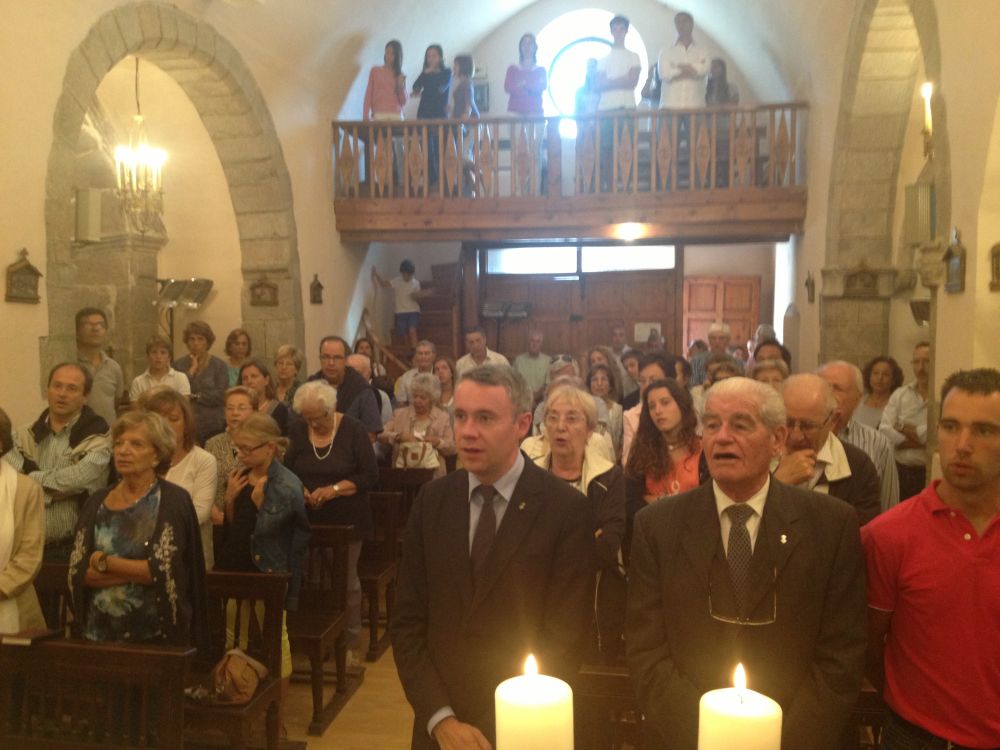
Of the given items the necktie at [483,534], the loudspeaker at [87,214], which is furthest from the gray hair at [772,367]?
the loudspeaker at [87,214]

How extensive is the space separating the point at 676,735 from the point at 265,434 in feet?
7.99

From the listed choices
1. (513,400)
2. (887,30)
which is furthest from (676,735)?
(887,30)

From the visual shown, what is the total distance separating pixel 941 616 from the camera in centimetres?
182

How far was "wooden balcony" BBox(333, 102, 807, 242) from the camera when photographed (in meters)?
8.88

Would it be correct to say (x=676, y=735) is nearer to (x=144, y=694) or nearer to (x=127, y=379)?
(x=144, y=694)

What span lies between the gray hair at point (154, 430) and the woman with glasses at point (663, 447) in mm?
1733

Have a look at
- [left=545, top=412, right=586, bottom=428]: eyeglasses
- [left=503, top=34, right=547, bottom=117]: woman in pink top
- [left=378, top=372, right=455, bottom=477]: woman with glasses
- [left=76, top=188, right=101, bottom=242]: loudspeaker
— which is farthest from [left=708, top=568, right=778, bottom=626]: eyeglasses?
[left=503, top=34, right=547, bottom=117]: woman in pink top

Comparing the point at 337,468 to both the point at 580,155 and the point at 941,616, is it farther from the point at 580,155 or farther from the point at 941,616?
the point at 580,155

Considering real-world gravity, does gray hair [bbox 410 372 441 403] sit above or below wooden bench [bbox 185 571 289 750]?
above

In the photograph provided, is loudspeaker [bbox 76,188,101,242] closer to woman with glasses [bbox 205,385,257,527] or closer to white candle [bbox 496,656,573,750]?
woman with glasses [bbox 205,385,257,527]

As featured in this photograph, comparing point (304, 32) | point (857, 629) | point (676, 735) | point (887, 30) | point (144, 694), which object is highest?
point (304, 32)

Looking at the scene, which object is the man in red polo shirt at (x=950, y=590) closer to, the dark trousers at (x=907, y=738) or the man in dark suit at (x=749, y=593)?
the dark trousers at (x=907, y=738)

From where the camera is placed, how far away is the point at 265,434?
3.77 meters

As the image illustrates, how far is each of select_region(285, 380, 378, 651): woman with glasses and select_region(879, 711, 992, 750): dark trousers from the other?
9.59 feet
